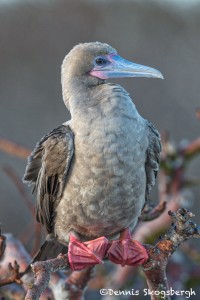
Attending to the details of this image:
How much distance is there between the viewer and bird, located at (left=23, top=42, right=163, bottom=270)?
4.66 meters

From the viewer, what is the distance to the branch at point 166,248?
3871 mm

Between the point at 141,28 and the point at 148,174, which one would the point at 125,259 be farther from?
the point at 141,28

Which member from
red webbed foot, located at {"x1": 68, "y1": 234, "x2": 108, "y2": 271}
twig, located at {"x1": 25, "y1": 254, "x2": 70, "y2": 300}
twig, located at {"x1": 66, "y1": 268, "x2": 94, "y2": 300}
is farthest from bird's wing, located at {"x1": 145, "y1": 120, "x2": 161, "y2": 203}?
twig, located at {"x1": 25, "y1": 254, "x2": 70, "y2": 300}

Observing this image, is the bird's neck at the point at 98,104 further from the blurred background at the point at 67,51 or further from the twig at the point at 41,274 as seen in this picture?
the blurred background at the point at 67,51

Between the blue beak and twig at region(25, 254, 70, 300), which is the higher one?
the blue beak

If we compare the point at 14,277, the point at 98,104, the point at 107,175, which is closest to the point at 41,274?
the point at 14,277

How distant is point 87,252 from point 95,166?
504 millimetres

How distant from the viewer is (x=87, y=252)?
15.3 ft

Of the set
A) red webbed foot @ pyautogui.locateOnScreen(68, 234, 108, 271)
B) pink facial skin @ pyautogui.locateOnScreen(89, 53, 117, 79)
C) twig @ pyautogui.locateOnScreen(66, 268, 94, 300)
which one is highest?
pink facial skin @ pyautogui.locateOnScreen(89, 53, 117, 79)

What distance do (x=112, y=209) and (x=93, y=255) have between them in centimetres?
33

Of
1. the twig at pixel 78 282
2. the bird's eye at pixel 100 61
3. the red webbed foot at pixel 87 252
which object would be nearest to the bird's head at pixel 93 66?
the bird's eye at pixel 100 61

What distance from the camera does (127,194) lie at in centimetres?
478

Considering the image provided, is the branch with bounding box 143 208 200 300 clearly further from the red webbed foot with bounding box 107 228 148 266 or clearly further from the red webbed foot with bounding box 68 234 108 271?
the red webbed foot with bounding box 68 234 108 271

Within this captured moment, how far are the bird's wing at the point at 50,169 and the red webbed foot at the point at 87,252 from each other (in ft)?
1.16
